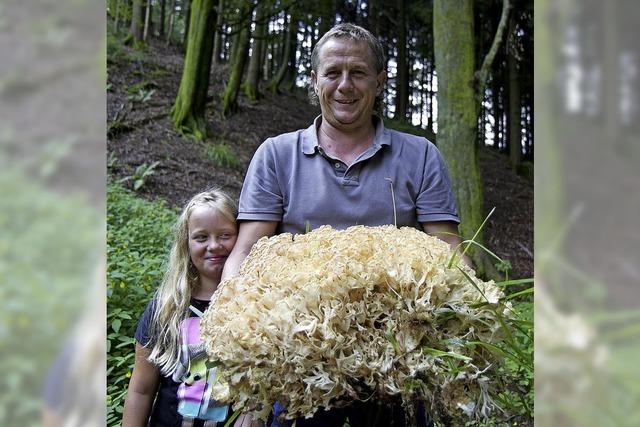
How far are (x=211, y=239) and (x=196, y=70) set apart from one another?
6433mm

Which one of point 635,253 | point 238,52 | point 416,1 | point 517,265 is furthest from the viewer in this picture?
point 416,1

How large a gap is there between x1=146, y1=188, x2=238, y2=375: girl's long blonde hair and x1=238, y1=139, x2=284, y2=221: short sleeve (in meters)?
0.27

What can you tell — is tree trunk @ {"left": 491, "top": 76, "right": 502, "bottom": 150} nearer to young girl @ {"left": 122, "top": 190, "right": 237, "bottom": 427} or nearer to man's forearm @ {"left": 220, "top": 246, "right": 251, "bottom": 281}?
young girl @ {"left": 122, "top": 190, "right": 237, "bottom": 427}

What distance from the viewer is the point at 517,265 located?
22.9 ft

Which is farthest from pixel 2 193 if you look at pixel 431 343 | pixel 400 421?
pixel 400 421

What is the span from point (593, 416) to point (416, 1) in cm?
1137

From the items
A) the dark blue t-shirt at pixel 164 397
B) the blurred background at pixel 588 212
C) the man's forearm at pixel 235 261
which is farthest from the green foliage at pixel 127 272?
the blurred background at pixel 588 212

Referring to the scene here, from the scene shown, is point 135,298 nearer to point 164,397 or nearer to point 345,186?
point 164,397

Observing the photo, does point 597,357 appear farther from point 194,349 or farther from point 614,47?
point 194,349

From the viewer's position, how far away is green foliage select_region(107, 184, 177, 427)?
290 centimetres

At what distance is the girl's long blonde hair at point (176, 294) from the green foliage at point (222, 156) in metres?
5.32

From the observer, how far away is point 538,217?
352 millimetres

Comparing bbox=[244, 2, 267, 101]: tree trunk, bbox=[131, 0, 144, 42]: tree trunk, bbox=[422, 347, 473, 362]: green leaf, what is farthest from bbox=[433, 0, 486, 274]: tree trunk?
bbox=[131, 0, 144, 42]: tree trunk

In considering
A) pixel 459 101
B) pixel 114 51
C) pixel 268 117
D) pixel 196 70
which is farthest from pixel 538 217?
pixel 114 51
